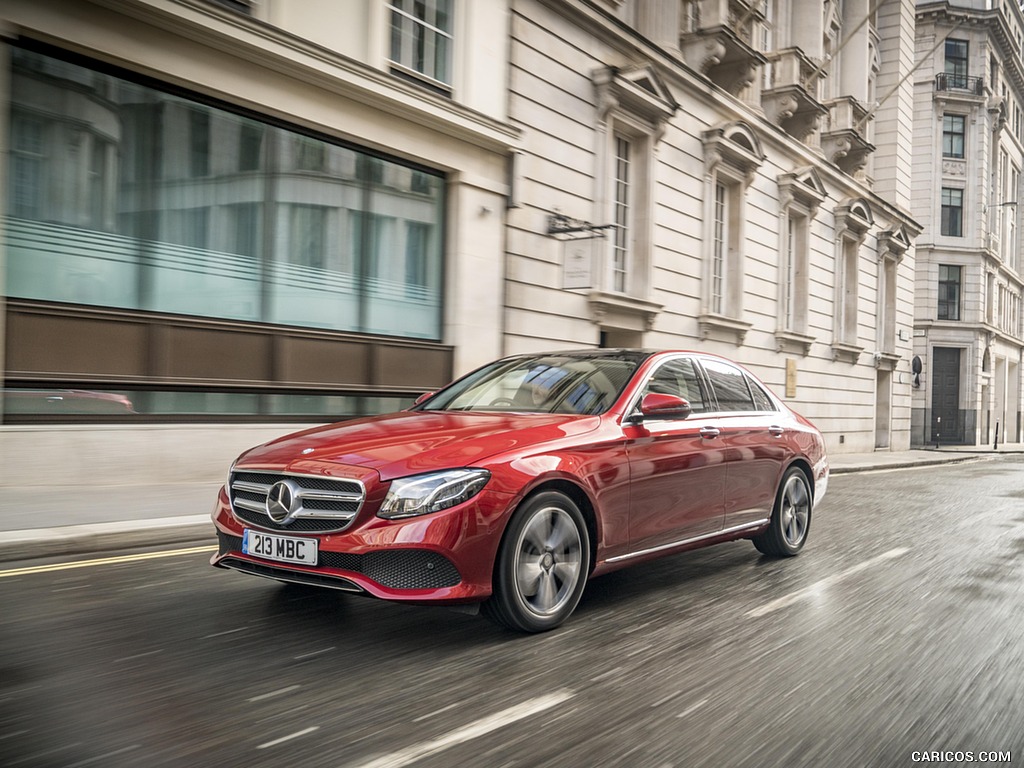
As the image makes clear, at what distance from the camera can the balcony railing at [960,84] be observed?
47781mm

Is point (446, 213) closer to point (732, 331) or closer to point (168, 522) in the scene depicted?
point (168, 522)

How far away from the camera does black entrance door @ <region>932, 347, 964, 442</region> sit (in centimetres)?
4812

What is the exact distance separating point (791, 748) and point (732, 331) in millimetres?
19062

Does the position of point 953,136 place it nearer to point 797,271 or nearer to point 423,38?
point 797,271

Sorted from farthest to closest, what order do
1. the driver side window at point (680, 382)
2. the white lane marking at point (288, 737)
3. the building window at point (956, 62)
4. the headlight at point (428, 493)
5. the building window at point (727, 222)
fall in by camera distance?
the building window at point (956, 62) < the building window at point (727, 222) < the driver side window at point (680, 382) < the headlight at point (428, 493) < the white lane marking at point (288, 737)

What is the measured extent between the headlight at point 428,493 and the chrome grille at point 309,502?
0.48 ft

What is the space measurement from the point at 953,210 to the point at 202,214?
47447mm

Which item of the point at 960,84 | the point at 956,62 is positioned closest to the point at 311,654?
the point at 960,84

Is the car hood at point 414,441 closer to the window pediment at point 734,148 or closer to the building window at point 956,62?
the window pediment at point 734,148

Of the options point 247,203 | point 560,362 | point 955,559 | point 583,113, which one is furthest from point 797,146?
point 560,362

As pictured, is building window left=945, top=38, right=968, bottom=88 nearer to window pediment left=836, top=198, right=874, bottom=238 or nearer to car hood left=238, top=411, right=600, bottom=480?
window pediment left=836, top=198, right=874, bottom=238

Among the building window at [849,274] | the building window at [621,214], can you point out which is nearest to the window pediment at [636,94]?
the building window at [621,214]

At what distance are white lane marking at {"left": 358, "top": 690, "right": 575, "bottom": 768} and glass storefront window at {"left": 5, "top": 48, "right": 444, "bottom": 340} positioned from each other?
792cm

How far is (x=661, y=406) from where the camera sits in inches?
210
